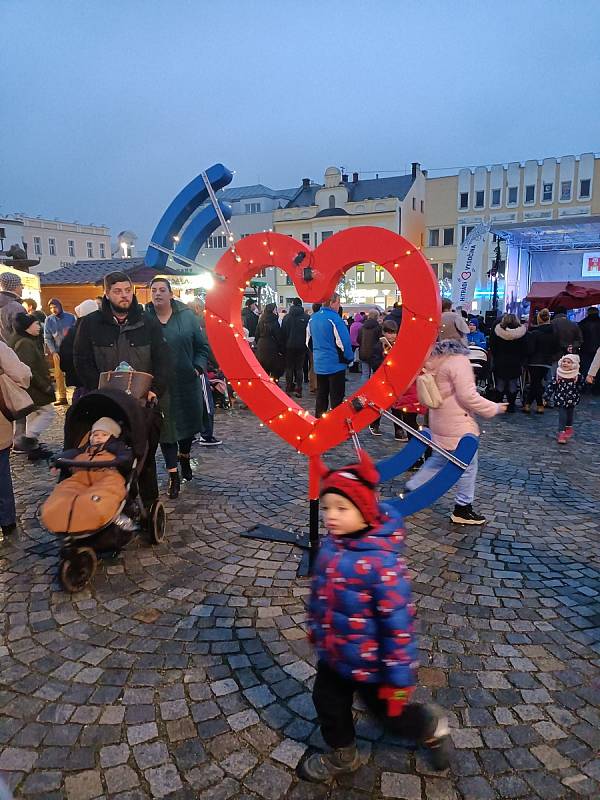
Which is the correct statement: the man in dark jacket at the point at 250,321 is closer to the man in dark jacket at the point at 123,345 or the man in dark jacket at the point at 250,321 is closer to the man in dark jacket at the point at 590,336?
the man in dark jacket at the point at 590,336

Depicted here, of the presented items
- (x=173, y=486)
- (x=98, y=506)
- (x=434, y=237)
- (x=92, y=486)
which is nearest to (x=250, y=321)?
(x=173, y=486)

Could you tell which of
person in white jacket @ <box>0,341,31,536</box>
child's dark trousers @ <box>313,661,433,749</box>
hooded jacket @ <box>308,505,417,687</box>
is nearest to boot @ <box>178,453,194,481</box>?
person in white jacket @ <box>0,341,31,536</box>

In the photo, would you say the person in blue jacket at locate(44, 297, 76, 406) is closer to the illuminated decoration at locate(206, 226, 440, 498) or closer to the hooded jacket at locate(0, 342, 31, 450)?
the hooded jacket at locate(0, 342, 31, 450)

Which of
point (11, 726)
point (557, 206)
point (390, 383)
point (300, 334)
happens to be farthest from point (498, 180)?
point (11, 726)

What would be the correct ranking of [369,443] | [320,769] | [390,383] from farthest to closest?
[369,443], [390,383], [320,769]

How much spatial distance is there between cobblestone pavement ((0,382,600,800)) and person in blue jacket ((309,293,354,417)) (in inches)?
112

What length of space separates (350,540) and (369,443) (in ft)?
18.2

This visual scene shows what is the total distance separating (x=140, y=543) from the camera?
14.7ft

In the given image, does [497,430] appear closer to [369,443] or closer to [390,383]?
[369,443]

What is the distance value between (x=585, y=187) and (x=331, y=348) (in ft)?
131

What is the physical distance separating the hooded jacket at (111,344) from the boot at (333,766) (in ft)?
10.8

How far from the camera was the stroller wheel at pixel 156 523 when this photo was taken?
4.43 metres

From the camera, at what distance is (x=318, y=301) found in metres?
4.05

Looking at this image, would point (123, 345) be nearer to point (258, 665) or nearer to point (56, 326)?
point (258, 665)
